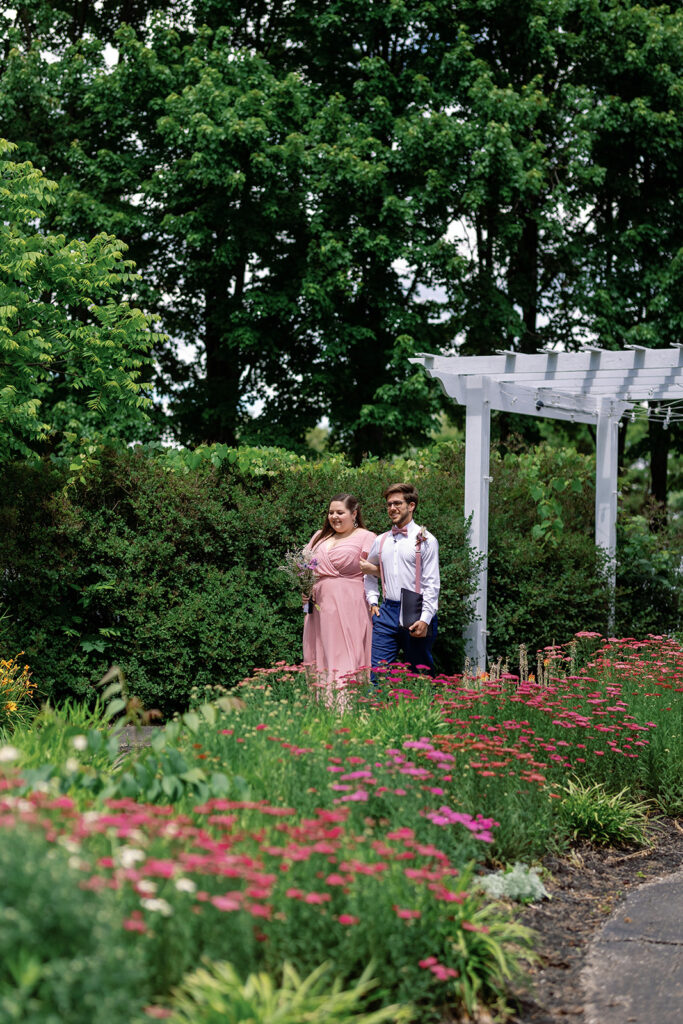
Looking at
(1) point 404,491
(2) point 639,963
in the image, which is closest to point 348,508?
(1) point 404,491

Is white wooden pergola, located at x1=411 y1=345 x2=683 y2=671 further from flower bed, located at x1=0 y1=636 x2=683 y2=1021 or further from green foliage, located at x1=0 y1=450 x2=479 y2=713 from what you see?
flower bed, located at x1=0 y1=636 x2=683 y2=1021

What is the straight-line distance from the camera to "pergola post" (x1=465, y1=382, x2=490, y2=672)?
9672 millimetres

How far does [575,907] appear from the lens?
4676mm

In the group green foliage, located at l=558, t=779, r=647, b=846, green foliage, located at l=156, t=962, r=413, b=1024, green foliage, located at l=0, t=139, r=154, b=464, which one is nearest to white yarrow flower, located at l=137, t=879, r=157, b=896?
green foliage, located at l=156, t=962, r=413, b=1024

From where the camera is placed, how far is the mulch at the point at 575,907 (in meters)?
3.72

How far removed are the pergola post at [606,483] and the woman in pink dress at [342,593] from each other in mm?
5137

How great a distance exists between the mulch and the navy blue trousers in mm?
2096

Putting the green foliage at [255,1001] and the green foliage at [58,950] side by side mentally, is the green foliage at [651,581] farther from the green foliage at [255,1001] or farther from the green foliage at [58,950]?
the green foliage at [58,950]

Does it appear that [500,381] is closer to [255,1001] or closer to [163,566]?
[163,566]

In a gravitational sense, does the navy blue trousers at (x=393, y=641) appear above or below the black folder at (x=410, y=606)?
below

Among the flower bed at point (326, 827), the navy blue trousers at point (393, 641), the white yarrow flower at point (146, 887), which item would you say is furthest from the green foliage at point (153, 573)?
the white yarrow flower at point (146, 887)

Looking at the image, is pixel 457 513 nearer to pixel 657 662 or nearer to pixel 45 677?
pixel 657 662

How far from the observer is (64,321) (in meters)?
12.5

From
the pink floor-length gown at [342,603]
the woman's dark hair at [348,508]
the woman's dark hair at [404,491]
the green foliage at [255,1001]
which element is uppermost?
the woman's dark hair at [404,491]
